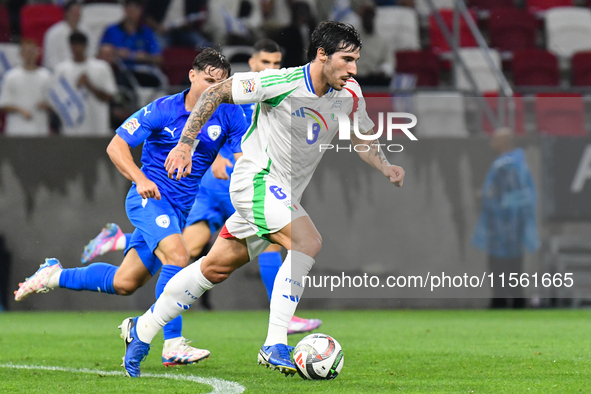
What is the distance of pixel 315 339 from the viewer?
4.51 m

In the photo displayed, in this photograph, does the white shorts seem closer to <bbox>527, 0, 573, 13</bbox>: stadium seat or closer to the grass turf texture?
the grass turf texture

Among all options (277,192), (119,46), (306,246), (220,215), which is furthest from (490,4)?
(306,246)

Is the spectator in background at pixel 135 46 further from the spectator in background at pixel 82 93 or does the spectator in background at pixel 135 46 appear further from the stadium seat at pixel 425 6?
the stadium seat at pixel 425 6

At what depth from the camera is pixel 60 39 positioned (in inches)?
442

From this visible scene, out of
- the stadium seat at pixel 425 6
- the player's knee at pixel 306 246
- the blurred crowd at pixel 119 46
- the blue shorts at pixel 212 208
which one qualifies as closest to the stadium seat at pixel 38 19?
the blurred crowd at pixel 119 46

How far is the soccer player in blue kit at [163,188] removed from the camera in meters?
5.48

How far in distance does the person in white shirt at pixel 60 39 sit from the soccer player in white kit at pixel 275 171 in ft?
22.9

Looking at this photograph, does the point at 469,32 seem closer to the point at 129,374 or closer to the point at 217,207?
the point at 217,207

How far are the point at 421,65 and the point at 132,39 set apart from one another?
12.8 feet

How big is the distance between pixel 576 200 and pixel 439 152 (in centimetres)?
161

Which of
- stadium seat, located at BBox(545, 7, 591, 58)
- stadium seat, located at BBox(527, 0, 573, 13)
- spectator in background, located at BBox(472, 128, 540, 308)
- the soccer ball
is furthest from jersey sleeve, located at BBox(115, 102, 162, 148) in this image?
stadium seat, located at BBox(527, 0, 573, 13)

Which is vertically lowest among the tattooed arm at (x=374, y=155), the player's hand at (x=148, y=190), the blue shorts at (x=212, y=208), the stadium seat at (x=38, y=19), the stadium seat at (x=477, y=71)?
the blue shorts at (x=212, y=208)

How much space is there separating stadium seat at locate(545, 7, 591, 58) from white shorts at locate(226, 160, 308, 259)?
30.3 ft

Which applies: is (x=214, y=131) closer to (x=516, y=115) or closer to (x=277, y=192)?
(x=277, y=192)
